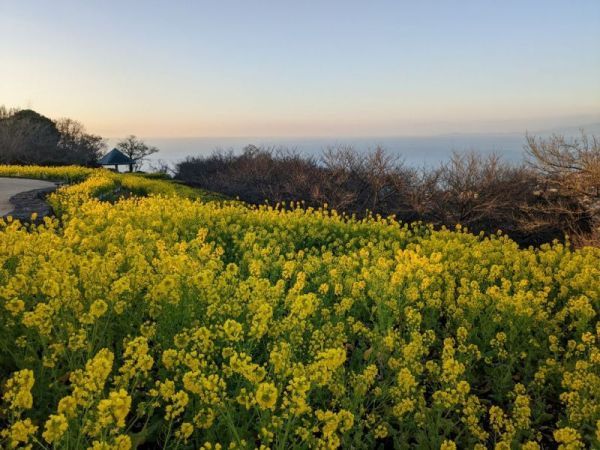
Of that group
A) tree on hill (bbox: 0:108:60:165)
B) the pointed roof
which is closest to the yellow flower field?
tree on hill (bbox: 0:108:60:165)

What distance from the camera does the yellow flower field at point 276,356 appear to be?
3125 millimetres

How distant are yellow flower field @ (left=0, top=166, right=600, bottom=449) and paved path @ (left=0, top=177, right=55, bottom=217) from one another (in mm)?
6982

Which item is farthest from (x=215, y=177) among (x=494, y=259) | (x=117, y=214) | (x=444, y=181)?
(x=494, y=259)

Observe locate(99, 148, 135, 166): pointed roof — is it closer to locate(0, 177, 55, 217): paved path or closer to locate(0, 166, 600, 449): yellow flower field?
locate(0, 177, 55, 217): paved path

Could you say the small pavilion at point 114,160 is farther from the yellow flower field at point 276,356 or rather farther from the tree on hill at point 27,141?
the yellow flower field at point 276,356

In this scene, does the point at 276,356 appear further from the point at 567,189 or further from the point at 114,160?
the point at 114,160

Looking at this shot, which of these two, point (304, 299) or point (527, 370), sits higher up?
point (304, 299)

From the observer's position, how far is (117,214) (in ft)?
35.6

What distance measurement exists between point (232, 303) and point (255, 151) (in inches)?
1402

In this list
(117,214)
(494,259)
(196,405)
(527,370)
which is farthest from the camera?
(117,214)

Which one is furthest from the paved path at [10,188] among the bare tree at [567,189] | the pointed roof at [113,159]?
the pointed roof at [113,159]

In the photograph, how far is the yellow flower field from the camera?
3125mm

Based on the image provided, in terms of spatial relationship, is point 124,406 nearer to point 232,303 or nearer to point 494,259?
point 232,303

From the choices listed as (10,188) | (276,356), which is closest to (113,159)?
(10,188)
